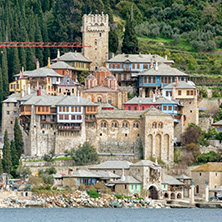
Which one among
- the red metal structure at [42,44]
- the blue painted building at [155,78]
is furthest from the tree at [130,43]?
the blue painted building at [155,78]

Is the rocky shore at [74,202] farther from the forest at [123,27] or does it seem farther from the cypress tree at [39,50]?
the cypress tree at [39,50]

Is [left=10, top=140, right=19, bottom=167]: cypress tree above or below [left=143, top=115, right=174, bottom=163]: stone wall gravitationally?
below

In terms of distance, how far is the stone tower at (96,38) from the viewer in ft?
436

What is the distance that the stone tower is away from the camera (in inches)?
5226

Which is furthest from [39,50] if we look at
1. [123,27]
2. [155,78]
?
[123,27]

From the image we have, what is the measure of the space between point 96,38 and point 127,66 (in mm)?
5789

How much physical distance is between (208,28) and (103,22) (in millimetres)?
24248

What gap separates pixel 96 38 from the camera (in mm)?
132875

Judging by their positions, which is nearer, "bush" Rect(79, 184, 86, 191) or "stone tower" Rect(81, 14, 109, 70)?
"bush" Rect(79, 184, 86, 191)

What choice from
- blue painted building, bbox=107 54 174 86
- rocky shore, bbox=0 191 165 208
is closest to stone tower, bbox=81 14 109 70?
blue painted building, bbox=107 54 174 86

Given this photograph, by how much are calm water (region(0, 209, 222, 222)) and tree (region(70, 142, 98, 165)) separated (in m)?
5.73

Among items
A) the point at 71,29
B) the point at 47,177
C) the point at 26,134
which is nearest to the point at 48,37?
the point at 71,29

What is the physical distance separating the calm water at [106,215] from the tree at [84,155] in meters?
5.73

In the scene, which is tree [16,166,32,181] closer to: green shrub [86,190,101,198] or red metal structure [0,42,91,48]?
green shrub [86,190,101,198]
